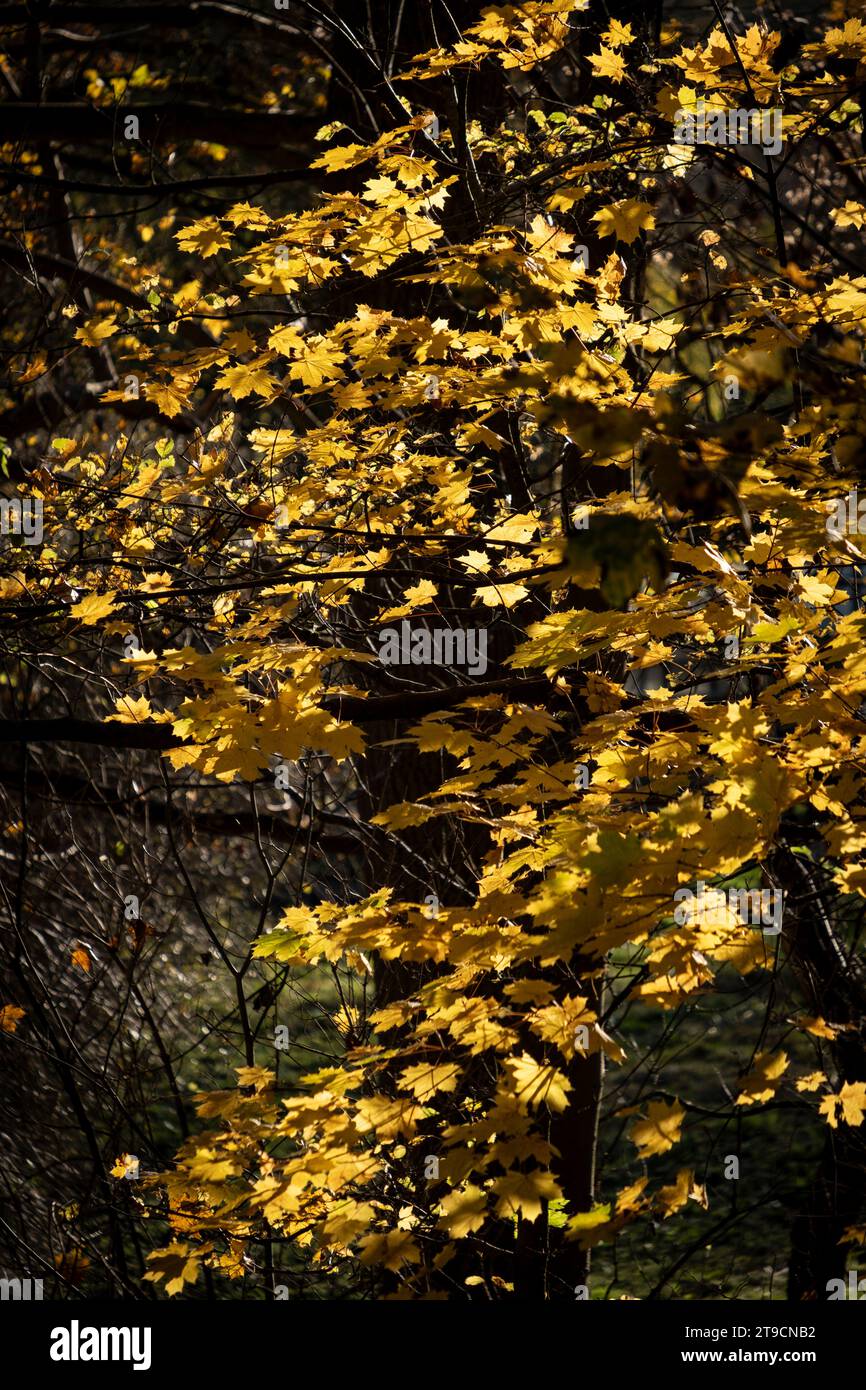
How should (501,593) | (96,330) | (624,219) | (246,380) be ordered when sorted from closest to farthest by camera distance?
(624,219) < (501,593) < (246,380) < (96,330)

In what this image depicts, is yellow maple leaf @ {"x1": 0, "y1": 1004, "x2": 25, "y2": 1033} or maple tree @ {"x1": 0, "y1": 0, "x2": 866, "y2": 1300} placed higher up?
maple tree @ {"x1": 0, "y1": 0, "x2": 866, "y2": 1300}

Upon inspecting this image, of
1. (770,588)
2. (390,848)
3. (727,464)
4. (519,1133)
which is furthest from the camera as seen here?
(390,848)

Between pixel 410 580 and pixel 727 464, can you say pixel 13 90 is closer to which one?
pixel 410 580

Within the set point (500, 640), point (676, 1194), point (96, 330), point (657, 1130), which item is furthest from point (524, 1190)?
point (96, 330)

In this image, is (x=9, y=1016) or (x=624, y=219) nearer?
(x=624, y=219)

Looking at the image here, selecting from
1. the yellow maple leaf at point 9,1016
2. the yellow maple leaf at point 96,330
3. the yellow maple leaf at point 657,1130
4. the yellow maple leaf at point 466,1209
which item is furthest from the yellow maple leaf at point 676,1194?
the yellow maple leaf at point 96,330

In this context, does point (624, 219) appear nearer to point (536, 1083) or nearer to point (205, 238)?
point (205, 238)

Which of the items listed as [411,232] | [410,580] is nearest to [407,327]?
[411,232]

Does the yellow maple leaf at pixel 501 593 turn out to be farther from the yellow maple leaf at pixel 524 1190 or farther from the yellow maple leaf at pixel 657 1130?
the yellow maple leaf at pixel 524 1190

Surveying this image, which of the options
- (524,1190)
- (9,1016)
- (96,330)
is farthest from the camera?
(9,1016)

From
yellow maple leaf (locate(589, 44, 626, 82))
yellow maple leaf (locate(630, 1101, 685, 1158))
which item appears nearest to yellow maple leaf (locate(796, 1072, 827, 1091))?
yellow maple leaf (locate(630, 1101, 685, 1158))

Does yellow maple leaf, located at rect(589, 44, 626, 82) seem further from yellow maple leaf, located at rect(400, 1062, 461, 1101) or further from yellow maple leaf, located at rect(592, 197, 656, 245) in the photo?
yellow maple leaf, located at rect(400, 1062, 461, 1101)

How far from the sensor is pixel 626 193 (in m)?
4.56

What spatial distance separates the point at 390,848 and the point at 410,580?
120 centimetres
